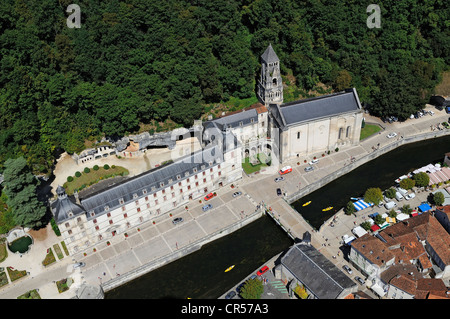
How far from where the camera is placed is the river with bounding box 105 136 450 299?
10106cm

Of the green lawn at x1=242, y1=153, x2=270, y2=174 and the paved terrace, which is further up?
the green lawn at x1=242, y1=153, x2=270, y2=174

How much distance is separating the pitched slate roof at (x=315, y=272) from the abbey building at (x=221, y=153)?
31.1 meters

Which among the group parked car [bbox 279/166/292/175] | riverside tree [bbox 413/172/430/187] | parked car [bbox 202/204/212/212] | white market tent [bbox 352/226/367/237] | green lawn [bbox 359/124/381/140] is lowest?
white market tent [bbox 352/226/367/237]

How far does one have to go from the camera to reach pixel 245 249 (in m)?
109

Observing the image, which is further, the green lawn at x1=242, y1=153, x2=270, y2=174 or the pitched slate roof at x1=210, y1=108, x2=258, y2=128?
the green lawn at x1=242, y1=153, x2=270, y2=174

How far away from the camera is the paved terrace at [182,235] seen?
337ft

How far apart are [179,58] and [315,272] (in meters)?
70.5

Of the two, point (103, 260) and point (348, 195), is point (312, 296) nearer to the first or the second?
point (348, 195)

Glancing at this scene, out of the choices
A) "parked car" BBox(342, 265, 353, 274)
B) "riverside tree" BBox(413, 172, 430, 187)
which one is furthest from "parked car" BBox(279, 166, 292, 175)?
"parked car" BBox(342, 265, 353, 274)

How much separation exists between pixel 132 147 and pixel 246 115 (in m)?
32.3

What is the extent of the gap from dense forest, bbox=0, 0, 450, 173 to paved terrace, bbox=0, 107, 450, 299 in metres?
16.9

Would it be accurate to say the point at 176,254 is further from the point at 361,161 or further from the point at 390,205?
the point at 361,161

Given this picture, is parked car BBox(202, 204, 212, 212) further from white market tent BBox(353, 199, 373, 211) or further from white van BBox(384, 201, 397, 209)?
white van BBox(384, 201, 397, 209)

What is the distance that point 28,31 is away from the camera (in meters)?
122
